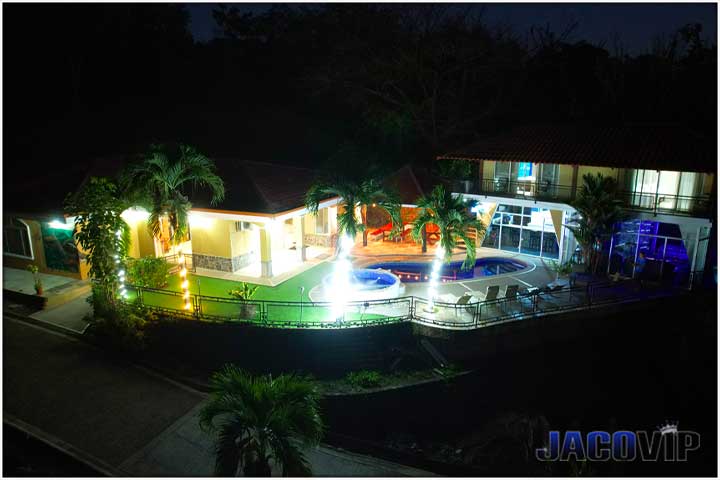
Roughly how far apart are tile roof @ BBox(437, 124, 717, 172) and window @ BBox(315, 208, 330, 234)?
6613mm

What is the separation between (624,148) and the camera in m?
20.1

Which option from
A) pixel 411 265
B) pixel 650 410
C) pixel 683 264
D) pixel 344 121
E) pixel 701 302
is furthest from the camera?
pixel 344 121

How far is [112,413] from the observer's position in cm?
1280

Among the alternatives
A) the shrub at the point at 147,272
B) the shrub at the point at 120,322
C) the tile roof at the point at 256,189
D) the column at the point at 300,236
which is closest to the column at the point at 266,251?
the tile roof at the point at 256,189

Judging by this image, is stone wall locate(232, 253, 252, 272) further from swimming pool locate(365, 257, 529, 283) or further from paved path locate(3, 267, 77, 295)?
paved path locate(3, 267, 77, 295)

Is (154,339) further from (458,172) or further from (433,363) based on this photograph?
(458,172)

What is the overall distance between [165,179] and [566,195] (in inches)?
640

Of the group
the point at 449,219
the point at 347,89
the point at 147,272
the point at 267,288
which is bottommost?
the point at 267,288

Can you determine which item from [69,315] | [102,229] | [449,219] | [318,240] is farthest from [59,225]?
[449,219]

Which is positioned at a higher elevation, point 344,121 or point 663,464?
point 344,121

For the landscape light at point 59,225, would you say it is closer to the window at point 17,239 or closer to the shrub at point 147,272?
the window at point 17,239

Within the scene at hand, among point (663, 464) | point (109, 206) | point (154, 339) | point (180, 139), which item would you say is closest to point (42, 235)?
point (109, 206)

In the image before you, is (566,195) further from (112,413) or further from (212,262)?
(112,413)

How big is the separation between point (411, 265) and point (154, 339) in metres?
11.4
